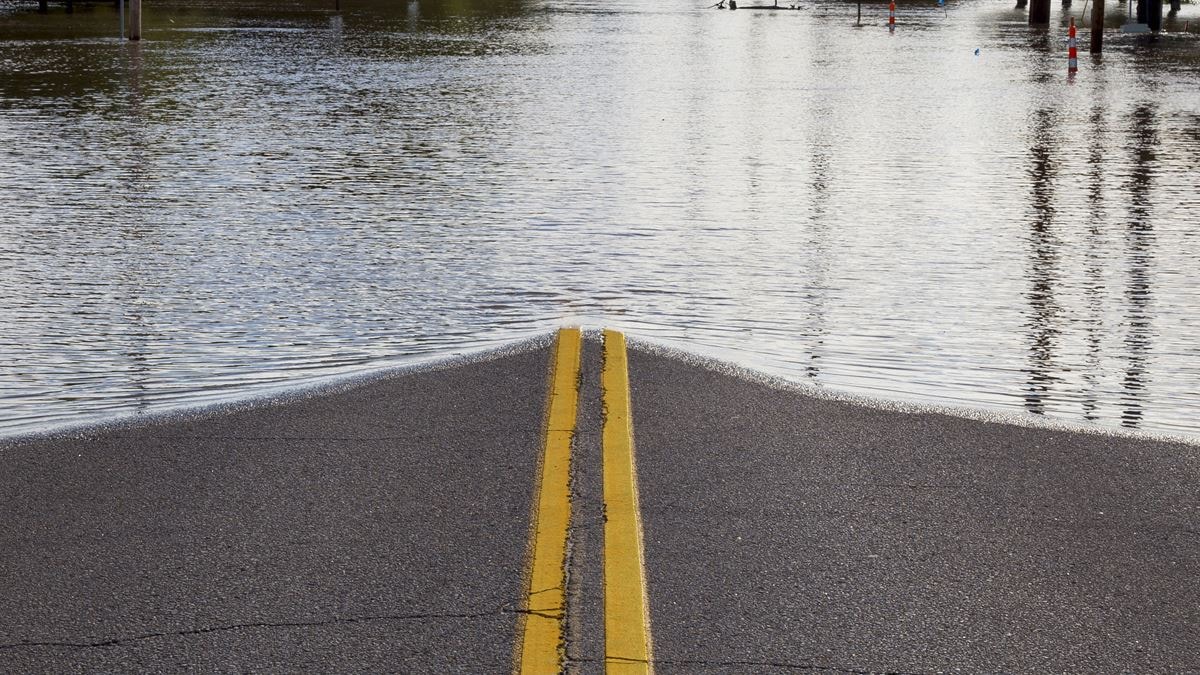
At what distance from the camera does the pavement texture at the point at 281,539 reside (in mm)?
4227

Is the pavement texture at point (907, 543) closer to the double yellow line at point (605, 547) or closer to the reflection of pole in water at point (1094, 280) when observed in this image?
the double yellow line at point (605, 547)

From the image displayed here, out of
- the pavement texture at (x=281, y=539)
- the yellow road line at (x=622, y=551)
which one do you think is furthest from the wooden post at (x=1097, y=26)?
the pavement texture at (x=281, y=539)

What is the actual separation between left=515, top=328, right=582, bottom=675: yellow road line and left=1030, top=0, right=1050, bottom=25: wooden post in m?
50.7

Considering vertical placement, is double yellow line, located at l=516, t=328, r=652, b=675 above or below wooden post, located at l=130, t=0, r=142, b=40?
below

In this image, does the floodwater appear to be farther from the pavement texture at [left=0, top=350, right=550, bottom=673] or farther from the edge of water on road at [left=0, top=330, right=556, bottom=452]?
the pavement texture at [left=0, top=350, right=550, bottom=673]

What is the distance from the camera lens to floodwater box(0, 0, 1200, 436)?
26.6ft

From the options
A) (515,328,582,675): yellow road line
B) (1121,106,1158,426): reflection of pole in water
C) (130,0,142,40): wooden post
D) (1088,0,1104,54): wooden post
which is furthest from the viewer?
(130,0,142,40): wooden post

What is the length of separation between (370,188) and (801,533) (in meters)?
10.2

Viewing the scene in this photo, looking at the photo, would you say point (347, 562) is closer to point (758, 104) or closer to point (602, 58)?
point (758, 104)

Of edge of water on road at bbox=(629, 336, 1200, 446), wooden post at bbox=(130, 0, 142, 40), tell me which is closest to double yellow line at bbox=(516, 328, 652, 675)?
edge of water on road at bbox=(629, 336, 1200, 446)

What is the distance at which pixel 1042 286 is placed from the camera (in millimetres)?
10227

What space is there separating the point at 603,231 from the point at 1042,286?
136 inches

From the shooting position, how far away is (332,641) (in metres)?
4.25

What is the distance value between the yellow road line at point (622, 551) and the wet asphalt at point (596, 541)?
0.14ft
